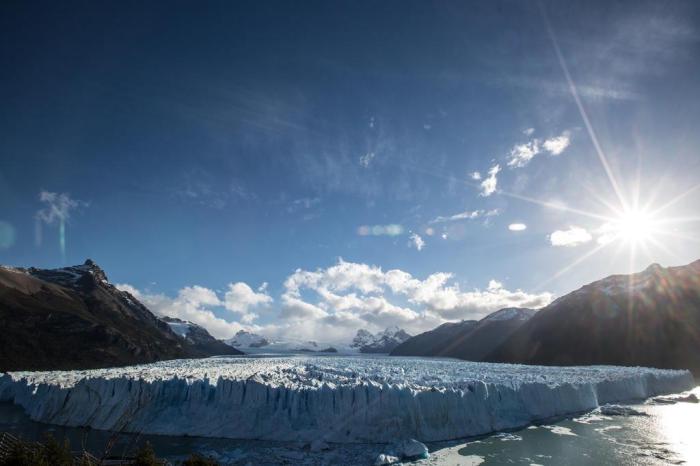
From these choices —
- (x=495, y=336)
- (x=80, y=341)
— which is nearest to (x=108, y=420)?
(x=80, y=341)

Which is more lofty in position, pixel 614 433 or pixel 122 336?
pixel 122 336

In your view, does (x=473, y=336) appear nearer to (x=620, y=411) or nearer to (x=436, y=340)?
(x=436, y=340)

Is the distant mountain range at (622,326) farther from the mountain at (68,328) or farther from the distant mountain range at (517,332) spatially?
the mountain at (68,328)

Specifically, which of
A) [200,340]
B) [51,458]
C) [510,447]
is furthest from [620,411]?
[200,340]

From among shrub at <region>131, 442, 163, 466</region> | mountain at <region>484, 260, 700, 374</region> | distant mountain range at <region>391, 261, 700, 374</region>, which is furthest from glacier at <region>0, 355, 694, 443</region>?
distant mountain range at <region>391, 261, 700, 374</region>

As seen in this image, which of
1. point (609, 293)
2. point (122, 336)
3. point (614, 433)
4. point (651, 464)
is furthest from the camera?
point (609, 293)

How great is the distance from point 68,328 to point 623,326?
3854 inches

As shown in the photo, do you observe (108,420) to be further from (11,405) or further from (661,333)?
(661,333)

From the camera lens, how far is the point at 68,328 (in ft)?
211

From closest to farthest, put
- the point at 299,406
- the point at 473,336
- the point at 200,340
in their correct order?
the point at 299,406 → the point at 473,336 → the point at 200,340

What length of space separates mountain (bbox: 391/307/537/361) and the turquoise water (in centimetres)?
9002

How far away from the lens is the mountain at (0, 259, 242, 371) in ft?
187

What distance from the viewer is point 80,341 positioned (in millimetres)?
63219

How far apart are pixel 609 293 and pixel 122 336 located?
97176 mm
